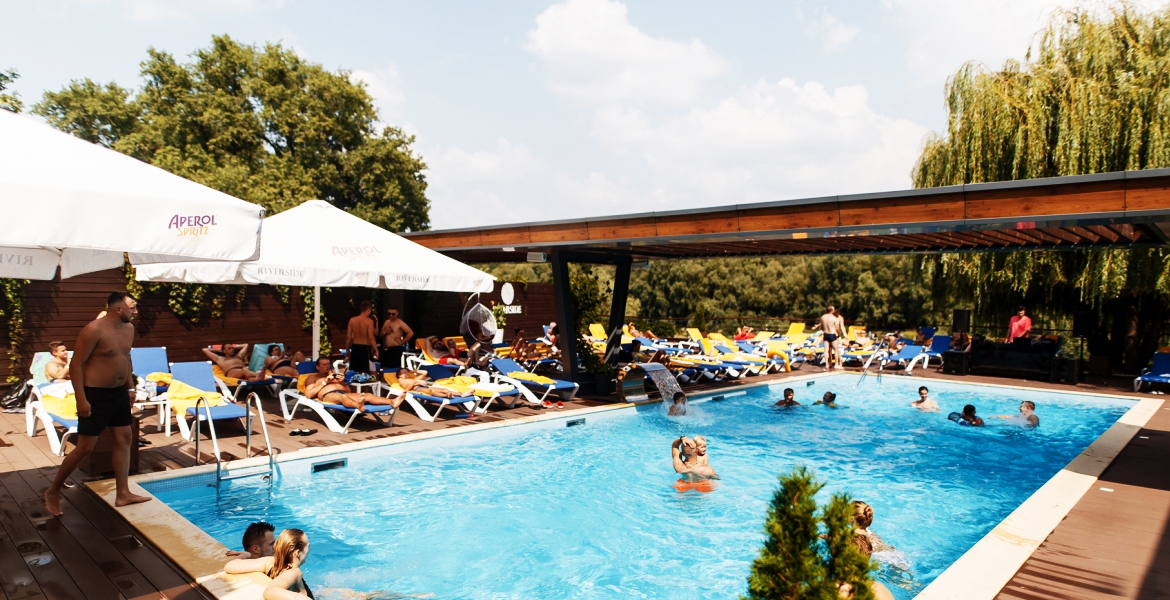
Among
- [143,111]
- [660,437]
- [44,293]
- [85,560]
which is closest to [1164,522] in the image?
[660,437]

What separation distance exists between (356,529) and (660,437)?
4690 mm

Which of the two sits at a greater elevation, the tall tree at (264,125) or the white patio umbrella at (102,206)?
the tall tree at (264,125)

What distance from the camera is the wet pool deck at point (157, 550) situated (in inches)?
138

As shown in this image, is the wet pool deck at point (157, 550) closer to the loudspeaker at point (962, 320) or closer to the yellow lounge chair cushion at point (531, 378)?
the yellow lounge chair cushion at point (531, 378)

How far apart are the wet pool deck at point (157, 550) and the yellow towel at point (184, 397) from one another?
0.43 meters

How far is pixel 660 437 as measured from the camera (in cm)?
911

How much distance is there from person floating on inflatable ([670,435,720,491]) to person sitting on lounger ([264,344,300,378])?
5.83 m

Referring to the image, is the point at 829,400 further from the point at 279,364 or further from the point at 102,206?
the point at 102,206

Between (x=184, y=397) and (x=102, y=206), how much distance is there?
15.4ft

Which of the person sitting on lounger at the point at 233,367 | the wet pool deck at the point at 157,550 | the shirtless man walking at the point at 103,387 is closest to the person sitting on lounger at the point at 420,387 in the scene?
the person sitting on lounger at the point at 233,367

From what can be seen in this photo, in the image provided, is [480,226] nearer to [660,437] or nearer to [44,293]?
[660,437]

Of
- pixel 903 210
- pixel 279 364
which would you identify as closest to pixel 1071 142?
pixel 903 210

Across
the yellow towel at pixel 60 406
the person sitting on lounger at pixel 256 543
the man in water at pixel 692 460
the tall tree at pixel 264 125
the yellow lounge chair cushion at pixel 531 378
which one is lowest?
the man in water at pixel 692 460

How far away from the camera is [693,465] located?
23.1 ft
